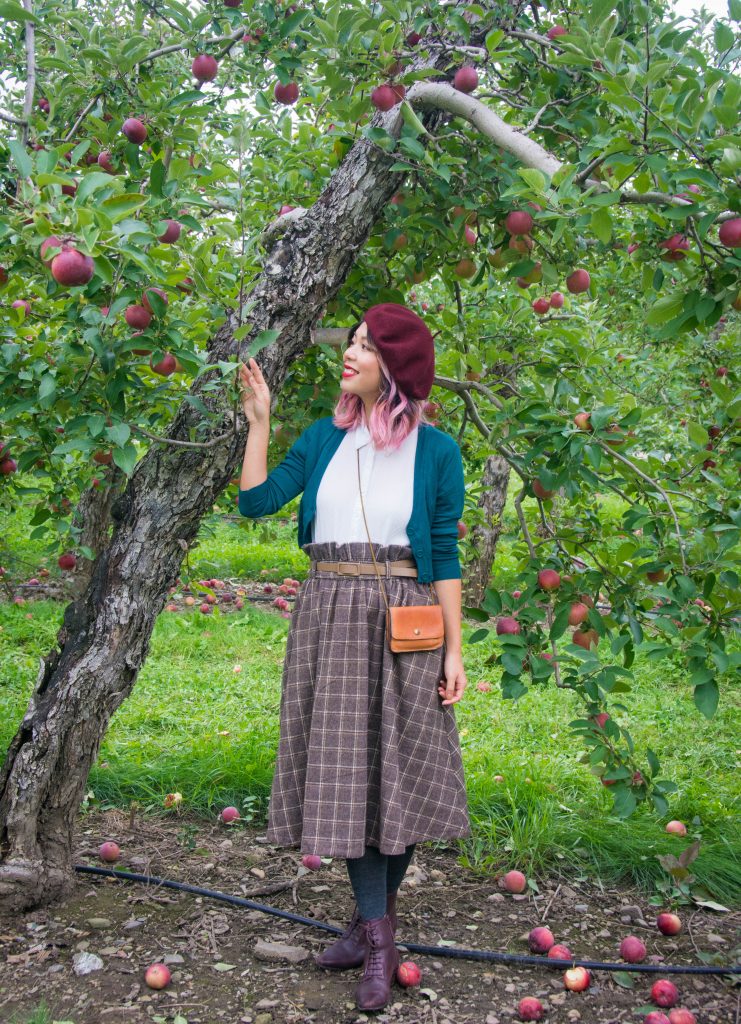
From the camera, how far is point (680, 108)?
1613 mm

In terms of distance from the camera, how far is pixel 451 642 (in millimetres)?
2154

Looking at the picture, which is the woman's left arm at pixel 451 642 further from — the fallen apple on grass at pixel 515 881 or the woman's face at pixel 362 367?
the fallen apple on grass at pixel 515 881

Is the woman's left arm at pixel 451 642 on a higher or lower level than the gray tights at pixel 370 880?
higher

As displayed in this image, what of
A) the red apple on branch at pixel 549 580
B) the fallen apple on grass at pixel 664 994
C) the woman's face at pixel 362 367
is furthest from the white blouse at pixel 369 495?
the fallen apple on grass at pixel 664 994

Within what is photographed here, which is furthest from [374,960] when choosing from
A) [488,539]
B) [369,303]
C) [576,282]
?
[488,539]

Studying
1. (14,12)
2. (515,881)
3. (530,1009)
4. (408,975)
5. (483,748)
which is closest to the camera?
(14,12)

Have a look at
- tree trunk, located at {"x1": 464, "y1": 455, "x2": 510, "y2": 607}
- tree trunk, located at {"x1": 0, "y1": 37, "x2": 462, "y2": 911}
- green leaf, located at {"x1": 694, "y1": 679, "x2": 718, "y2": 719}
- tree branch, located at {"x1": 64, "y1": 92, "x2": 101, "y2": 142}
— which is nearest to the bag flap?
green leaf, located at {"x1": 694, "y1": 679, "x2": 718, "y2": 719}

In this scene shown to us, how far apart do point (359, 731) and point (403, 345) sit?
0.84 m

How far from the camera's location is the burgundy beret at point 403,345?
2.10m

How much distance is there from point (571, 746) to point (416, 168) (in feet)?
7.96

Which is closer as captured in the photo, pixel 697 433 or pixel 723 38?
pixel 723 38

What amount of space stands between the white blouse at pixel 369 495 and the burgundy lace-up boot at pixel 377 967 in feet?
2.86

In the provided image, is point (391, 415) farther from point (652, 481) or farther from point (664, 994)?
point (664, 994)

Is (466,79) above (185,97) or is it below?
above
